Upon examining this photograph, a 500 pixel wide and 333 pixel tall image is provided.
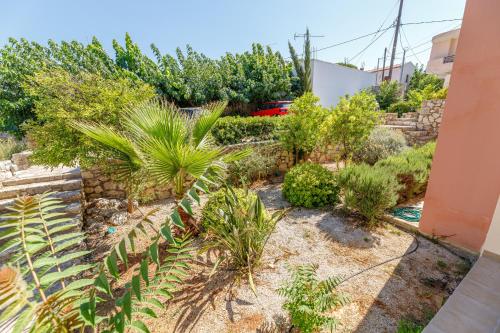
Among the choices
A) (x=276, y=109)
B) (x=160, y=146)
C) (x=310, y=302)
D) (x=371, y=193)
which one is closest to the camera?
(x=310, y=302)

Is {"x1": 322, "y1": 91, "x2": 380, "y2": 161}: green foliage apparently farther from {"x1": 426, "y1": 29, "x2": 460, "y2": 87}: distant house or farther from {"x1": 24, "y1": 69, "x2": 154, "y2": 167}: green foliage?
{"x1": 426, "y1": 29, "x2": 460, "y2": 87}: distant house

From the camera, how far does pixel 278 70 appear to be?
16.3 metres

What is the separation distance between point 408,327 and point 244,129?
6.46m

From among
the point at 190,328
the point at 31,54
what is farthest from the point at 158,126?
the point at 31,54

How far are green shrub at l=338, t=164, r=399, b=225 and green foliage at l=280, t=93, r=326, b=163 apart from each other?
7.85ft

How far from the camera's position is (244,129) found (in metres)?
7.57

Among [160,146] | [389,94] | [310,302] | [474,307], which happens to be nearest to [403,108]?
[389,94]

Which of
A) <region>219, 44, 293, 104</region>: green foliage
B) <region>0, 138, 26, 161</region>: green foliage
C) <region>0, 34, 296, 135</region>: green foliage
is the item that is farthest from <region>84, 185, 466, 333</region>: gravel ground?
<region>219, 44, 293, 104</region>: green foliage

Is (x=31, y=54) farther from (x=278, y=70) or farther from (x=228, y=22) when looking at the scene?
(x=278, y=70)

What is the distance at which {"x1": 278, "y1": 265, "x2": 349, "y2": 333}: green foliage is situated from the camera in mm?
1840

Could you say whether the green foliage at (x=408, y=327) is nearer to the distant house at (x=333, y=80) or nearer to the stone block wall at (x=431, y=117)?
the stone block wall at (x=431, y=117)

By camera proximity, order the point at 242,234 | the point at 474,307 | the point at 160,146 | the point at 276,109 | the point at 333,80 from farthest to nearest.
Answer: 1. the point at 333,80
2. the point at 276,109
3. the point at 242,234
4. the point at 160,146
5. the point at 474,307

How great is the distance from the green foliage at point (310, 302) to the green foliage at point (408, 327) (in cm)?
57

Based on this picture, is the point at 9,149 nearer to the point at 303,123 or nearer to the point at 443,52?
the point at 303,123
